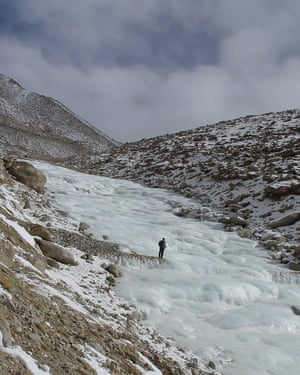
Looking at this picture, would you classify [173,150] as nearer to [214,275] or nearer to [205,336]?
[214,275]

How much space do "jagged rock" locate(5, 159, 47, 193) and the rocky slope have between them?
16.5 ft

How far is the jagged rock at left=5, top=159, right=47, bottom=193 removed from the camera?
1825 cm

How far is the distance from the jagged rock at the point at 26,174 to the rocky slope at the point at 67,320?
16.5ft

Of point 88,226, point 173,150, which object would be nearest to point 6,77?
point 173,150

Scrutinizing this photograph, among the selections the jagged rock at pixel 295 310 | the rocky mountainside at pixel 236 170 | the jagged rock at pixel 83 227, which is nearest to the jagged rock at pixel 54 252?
the jagged rock at pixel 83 227

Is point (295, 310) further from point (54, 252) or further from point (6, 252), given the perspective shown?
point (6, 252)

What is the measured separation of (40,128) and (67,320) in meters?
66.0

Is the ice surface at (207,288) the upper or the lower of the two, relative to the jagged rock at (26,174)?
lower

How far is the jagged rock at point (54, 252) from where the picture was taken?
36.3ft

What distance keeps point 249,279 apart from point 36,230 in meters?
7.20

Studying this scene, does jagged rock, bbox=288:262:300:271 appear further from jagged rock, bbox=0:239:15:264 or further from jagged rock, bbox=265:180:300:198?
jagged rock, bbox=0:239:15:264

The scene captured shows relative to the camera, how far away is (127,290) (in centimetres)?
1127

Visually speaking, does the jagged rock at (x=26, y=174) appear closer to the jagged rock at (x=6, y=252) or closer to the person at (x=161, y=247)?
the person at (x=161, y=247)

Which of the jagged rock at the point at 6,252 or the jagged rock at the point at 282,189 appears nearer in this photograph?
the jagged rock at the point at 6,252
